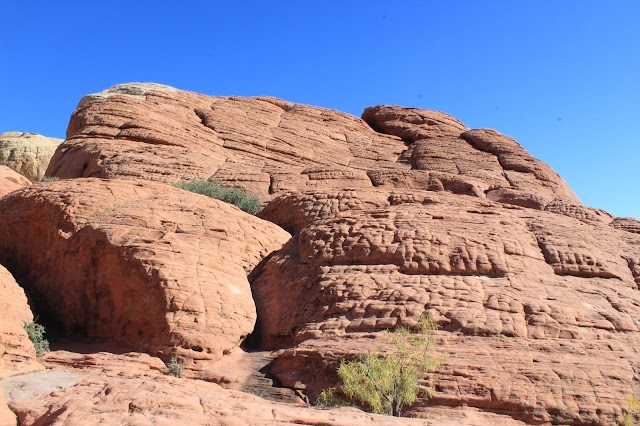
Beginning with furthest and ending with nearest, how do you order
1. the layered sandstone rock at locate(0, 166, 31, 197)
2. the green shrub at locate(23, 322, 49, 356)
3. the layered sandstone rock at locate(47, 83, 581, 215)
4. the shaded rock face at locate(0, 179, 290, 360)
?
the layered sandstone rock at locate(47, 83, 581, 215) → the layered sandstone rock at locate(0, 166, 31, 197) → the shaded rock face at locate(0, 179, 290, 360) → the green shrub at locate(23, 322, 49, 356)

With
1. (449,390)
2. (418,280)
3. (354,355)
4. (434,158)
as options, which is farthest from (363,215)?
(434,158)

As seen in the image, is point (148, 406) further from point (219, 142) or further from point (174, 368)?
point (219, 142)

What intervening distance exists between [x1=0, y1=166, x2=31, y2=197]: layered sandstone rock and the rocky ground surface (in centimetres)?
20

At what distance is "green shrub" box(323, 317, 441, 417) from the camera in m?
9.84

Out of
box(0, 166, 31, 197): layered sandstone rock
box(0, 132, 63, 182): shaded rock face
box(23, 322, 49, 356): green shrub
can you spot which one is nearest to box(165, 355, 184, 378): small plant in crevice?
box(23, 322, 49, 356): green shrub

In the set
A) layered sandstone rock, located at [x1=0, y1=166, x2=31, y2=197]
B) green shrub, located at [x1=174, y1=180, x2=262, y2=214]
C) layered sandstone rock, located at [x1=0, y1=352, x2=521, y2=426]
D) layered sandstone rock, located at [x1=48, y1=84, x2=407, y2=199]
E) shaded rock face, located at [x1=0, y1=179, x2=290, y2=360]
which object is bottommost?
layered sandstone rock, located at [x1=0, y1=352, x2=521, y2=426]

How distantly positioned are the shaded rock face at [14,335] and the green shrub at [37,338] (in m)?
0.15

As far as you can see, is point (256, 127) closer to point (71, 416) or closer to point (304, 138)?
point (304, 138)

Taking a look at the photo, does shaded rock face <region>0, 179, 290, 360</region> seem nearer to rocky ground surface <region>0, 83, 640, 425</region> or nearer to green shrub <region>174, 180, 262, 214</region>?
rocky ground surface <region>0, 83, 640, 425</region>

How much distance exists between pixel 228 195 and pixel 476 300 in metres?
9.79

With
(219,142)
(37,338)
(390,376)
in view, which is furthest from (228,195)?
(390,376)

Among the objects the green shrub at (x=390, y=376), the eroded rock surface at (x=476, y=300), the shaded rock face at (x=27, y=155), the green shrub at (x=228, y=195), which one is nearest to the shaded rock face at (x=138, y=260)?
the eroded rock surface at (x=476, y=300)

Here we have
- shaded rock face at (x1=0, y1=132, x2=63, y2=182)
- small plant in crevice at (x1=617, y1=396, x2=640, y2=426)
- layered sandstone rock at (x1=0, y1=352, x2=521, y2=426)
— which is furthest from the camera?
shaded rock face at (x1=0, y1=132, x2=63, y2=182)

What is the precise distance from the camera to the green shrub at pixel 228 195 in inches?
758
